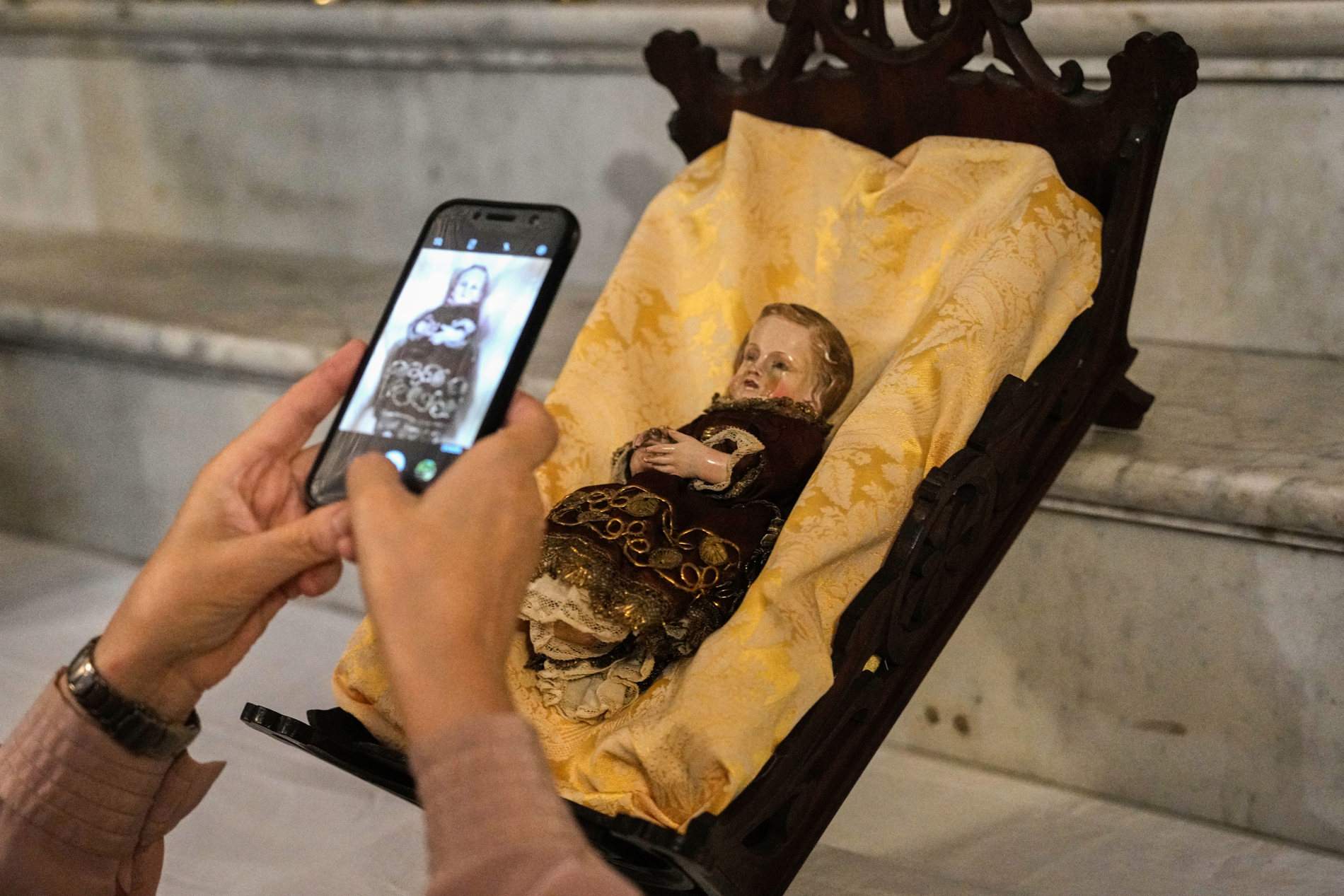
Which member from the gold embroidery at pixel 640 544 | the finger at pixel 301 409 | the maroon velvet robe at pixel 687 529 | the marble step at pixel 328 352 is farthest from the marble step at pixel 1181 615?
the finger at pixel 301 409

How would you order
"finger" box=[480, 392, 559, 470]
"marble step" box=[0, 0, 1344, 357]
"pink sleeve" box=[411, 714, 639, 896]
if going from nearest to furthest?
"pink sleeve" box=[411, 714, 639, 896], "finger" box=[480, 392, 559, 470], "marble step" box=[0, 0, 1344, 357]

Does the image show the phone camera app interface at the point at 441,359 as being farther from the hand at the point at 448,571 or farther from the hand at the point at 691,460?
the hand at the point at 691,460

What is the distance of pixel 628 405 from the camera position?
5.35 ft

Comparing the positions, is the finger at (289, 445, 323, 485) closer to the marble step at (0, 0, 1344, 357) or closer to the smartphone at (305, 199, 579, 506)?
the smartphone at (305, 199, 579, 506)

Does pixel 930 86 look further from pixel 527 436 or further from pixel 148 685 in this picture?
pixel 148 685

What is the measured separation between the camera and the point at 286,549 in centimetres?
90

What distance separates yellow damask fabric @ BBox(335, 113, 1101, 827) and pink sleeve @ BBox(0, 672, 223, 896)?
0.38 meters

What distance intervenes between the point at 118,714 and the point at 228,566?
134mm

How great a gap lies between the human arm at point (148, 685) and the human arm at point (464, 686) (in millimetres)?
122

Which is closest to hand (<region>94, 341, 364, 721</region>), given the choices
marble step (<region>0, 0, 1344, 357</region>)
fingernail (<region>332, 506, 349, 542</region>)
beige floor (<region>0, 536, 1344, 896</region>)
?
fingernail (<region>332, 506, 349, 542</region>)

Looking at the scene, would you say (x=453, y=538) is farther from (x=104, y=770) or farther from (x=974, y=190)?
(x=974, y=190)

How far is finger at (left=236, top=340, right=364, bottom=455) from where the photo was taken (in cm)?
100

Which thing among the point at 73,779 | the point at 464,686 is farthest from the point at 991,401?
the point at 73,779

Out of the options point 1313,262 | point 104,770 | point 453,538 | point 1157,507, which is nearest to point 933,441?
point 1157,507
